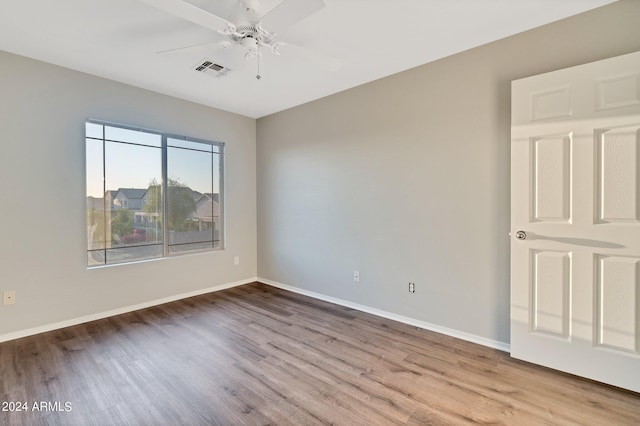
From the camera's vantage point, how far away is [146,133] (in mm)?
3627

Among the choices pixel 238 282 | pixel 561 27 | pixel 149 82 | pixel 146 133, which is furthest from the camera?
pixel 238 282

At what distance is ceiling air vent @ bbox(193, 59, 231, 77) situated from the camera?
2.77 m

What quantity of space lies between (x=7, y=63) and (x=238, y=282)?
3499 millimetres

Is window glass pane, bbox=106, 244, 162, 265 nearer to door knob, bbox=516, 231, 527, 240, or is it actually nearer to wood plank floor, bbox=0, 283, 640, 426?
wood plank floor, bbox=0, 283, 640, 426

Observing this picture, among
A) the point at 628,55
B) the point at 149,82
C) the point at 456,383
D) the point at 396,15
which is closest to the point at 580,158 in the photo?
the point at 628,55

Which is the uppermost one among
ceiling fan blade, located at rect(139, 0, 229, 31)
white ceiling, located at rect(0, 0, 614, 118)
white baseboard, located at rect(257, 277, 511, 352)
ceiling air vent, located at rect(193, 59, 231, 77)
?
white ceiling, located at rect(0, 0, 614, 118)

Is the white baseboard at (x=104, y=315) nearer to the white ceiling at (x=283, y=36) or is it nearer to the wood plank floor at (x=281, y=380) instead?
the wood plank floor at (x=281, y=380)

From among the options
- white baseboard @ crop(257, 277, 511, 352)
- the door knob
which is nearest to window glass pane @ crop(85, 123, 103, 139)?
white baseboard @ crop(257, 277, 511, 352)

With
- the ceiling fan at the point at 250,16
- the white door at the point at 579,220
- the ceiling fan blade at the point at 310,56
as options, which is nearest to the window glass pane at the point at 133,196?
the ceiling fan at the point at 250,16

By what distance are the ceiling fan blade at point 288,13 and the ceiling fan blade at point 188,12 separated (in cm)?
28

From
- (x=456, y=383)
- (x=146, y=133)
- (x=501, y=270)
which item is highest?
(x=146, y=133)

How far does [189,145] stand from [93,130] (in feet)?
3.58

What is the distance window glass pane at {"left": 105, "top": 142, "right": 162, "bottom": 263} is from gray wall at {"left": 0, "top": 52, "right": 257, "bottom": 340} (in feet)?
0.90

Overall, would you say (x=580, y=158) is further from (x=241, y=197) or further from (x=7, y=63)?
(x=7, y=63)
